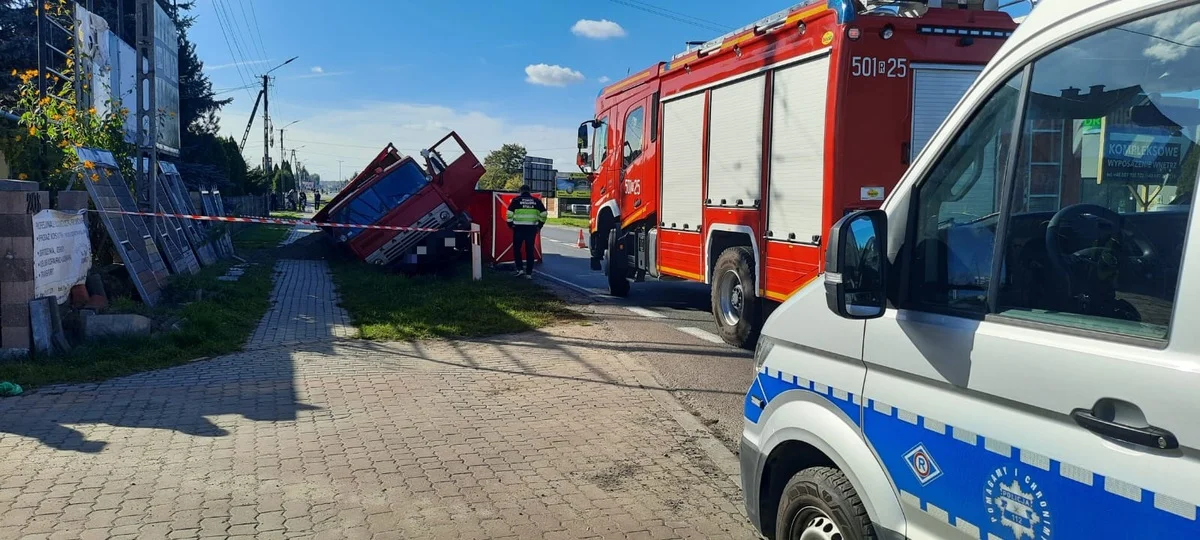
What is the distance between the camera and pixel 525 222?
15.7 m

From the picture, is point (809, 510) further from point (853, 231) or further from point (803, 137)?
point (803, 137)

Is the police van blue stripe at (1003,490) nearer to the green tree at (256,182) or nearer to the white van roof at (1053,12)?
the white van roof at (1053,12)

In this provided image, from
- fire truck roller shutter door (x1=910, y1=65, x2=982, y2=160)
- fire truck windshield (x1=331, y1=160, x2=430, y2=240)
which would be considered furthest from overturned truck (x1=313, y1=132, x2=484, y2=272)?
fire truck roller shutter door (x1=910, y1=65, x2=982, y2=160)

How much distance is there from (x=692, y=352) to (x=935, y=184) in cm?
626

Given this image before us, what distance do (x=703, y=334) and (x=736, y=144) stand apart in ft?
7.56

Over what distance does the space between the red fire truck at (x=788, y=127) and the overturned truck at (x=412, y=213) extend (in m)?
5.57

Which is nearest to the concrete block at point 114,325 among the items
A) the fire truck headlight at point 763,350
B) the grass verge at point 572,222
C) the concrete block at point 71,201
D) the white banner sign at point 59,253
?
→ the white banner sign at point 59,253

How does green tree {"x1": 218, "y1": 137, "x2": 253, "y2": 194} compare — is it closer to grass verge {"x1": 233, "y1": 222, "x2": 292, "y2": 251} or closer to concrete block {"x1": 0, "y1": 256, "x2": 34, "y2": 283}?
grass verge {"x1": 233, "y1": 222, "x2": 292, "y2": 251}

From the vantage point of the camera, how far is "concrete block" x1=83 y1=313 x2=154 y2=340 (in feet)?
26.5

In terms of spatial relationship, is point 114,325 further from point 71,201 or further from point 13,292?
point 71,201

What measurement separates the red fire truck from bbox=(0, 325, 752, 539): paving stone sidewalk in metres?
2.03

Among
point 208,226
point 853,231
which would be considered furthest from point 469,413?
point 208,226

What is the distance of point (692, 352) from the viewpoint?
8836 mm

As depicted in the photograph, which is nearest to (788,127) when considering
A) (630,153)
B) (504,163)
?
(630,153)
